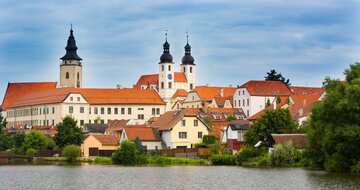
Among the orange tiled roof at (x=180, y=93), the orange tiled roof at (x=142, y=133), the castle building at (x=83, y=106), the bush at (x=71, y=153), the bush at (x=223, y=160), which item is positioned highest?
the orange tiled roof at (x=180, y=93)

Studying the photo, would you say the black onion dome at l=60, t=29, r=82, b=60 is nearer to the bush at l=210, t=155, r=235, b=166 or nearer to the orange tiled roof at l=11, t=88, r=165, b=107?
the orange tiled roof at l=11, t=88, r=165, b=107

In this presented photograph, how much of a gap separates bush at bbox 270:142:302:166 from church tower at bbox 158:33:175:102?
296 feet

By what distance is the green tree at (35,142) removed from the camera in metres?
86.7

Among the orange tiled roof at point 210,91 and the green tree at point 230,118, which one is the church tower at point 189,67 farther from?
the green tree at point 230,118

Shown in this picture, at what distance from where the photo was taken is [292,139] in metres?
61.4

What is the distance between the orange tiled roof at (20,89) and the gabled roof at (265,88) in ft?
153

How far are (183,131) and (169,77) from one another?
68643 mm

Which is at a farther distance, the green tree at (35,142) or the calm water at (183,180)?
the green tree at (35,142)

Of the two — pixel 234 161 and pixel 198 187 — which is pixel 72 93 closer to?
pixel 234 161

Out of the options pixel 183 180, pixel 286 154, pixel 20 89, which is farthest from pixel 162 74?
pixel 183 180

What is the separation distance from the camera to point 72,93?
12562 cm

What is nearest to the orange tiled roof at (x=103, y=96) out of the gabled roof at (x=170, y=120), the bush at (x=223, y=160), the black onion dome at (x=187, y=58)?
the black onion dome at (x=187, y=58)

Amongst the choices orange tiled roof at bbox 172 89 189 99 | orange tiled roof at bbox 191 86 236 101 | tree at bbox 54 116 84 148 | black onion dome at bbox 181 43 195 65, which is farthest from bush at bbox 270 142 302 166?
black onion dome at bbox 181 43 195 65

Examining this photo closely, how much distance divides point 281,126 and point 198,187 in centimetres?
2787
